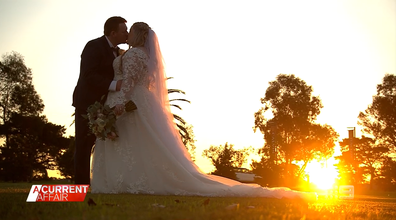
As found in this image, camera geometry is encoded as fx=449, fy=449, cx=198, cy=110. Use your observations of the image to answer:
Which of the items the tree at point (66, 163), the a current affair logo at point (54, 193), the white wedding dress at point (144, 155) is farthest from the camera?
the tree at point (66, 163)

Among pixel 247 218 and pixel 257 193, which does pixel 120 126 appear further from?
pixel 247 218

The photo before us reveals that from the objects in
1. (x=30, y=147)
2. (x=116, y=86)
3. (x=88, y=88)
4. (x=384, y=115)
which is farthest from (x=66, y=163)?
(x=116, y=86)

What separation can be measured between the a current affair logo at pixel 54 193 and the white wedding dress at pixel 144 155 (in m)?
3.40

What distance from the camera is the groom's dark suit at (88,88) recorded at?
896cm

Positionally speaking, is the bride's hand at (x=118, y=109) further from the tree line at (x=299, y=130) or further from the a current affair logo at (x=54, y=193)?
the tree line at (x=299, y=130)

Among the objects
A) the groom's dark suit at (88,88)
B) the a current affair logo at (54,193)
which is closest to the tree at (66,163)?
the groom's dark suit at (88,88)

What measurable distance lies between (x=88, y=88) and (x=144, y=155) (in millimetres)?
1824

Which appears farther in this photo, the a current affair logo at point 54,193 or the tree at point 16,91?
the tree at point 16,91

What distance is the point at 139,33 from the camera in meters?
9.37

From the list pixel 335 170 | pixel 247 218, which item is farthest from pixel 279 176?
pixel 247 218

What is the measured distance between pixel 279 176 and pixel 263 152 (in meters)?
4.72

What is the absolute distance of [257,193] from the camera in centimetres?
792

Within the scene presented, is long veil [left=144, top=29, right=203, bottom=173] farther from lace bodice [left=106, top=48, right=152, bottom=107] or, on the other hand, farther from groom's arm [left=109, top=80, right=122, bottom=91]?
groom's arm [left=109, top=80, right=122, bottom=91]

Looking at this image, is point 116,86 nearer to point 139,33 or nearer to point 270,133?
point 139,33
